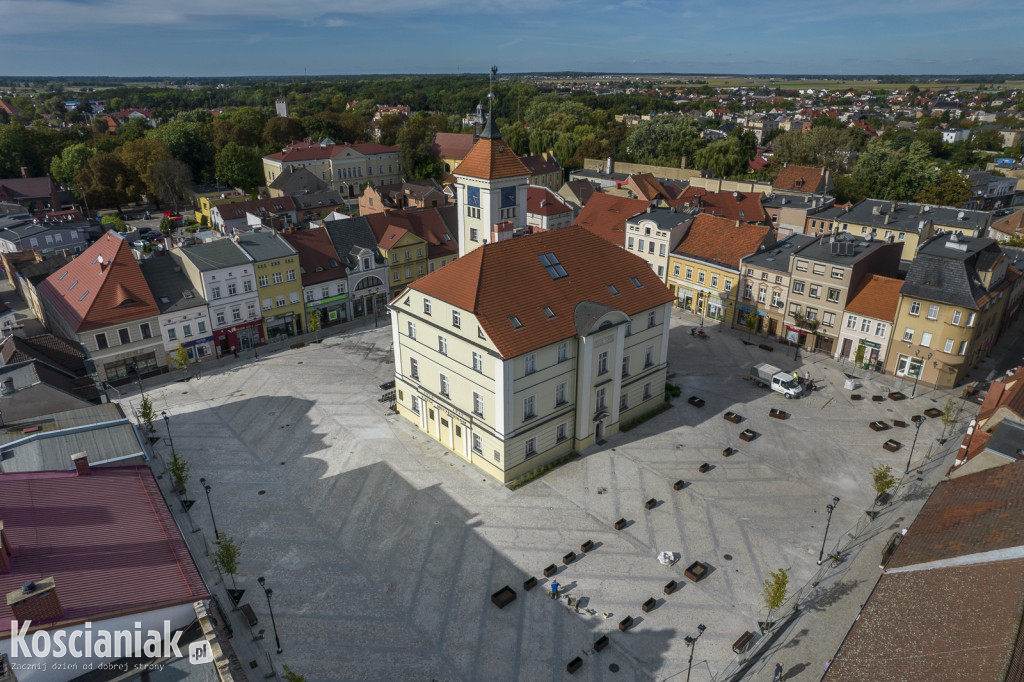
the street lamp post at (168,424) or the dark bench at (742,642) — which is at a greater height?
the street lamp post at (168,424)

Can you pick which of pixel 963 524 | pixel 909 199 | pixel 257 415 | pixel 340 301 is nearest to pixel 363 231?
pixel 340 301

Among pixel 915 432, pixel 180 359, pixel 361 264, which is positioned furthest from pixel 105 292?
pixel 915 432

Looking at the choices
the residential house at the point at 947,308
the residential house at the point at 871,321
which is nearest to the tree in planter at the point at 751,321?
the residential house at the point at 871,321

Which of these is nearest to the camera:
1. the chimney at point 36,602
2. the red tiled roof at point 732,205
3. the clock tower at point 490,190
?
the chimney at point 36,602

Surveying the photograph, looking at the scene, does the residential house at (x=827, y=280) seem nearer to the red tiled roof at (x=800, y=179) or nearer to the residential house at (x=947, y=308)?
the residential house at (x=947, y=308)

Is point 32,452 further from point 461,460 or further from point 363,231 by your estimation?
point 363,231

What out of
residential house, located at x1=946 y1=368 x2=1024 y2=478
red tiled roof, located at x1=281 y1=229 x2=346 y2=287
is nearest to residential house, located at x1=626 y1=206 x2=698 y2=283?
red tiled roof, located at x1=281 y1=229 x2=346 y2=287
